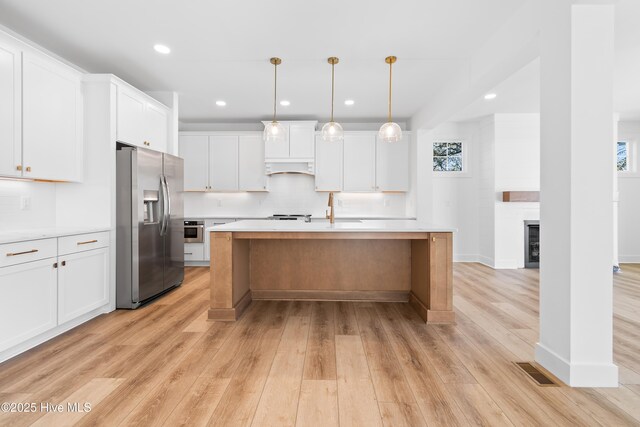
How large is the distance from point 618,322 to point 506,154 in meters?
3.31

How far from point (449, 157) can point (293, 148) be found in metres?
2.96

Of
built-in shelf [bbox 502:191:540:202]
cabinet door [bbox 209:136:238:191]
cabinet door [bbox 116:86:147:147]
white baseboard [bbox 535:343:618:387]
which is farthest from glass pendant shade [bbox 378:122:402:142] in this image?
cabinet door [bbox 209:136:238:191]

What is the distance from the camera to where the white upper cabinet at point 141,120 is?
132 inches

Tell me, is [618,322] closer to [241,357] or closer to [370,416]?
[370,416]

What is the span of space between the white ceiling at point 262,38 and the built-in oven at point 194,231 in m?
2.22

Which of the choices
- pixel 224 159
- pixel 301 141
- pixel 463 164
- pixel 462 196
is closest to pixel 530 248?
pixel 462 196

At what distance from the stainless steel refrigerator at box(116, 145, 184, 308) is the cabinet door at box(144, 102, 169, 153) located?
28 cm

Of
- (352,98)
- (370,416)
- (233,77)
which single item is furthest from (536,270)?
(233,77)

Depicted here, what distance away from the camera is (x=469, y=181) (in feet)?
19.7

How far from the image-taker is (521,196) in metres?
5.34

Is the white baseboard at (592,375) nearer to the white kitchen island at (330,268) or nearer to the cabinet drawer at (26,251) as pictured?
the white kitchen island at (330,268)

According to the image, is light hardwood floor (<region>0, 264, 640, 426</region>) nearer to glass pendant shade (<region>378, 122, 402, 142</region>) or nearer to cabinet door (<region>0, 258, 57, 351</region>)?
cabinet door (<region>0, 258, 57, 351</region>)

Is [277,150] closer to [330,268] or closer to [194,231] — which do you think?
[194,231]

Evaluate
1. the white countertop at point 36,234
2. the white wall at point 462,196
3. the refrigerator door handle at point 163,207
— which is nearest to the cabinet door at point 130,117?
the refrigerator door handle at point 163,207
